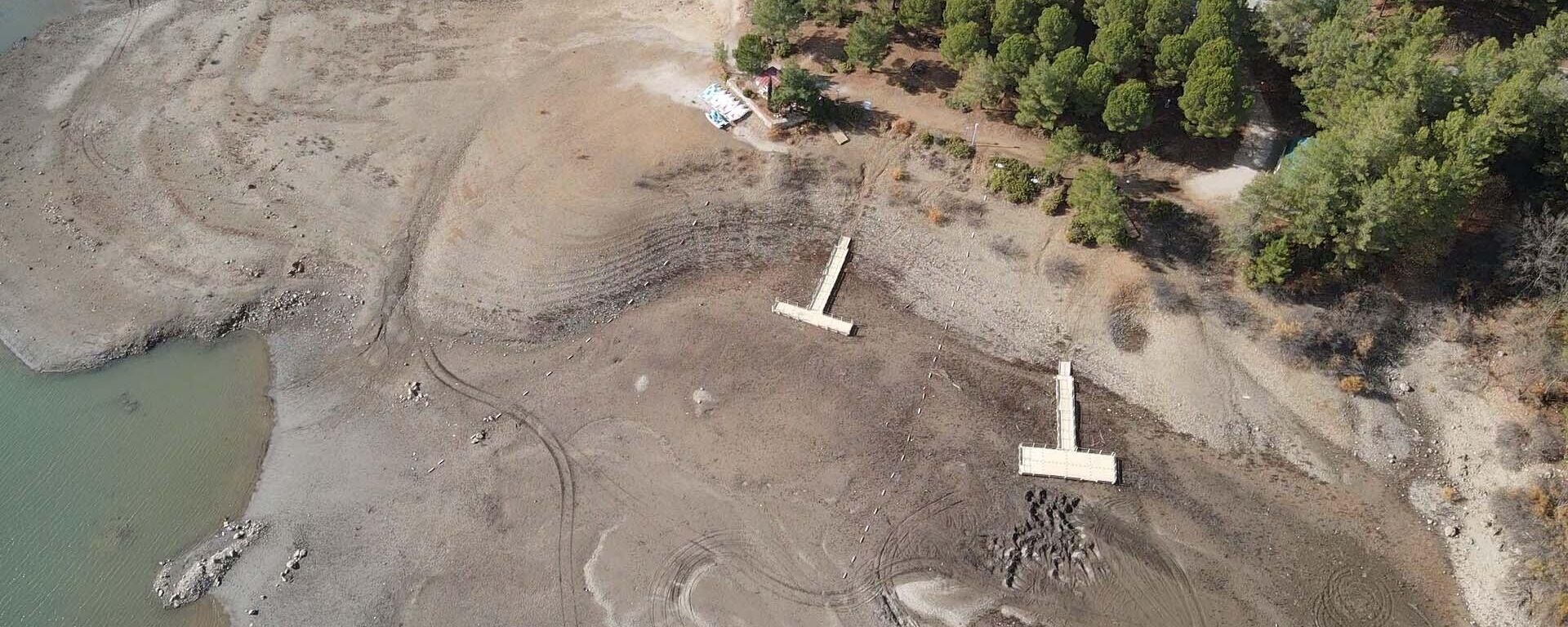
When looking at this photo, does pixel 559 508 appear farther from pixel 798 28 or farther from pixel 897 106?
pixel 798 28

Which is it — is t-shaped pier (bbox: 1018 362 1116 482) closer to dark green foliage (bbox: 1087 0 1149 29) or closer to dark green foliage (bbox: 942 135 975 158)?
dark green foliage (bbox: 942 135 975 158)

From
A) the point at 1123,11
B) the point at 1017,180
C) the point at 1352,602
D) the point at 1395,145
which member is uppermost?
the point at 1123,11

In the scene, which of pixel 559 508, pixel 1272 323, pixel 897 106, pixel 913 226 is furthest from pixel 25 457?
pixel 1272 323

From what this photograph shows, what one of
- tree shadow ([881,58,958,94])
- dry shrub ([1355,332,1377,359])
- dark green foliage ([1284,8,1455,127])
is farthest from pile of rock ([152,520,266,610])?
dark green foliage ([1284,8,1455,127])

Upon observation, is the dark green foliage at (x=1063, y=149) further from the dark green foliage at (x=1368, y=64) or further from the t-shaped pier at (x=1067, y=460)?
the t-shaped pier at (x=1067, y=460)

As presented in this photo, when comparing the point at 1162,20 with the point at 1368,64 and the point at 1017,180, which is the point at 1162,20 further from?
the point at 1017,180

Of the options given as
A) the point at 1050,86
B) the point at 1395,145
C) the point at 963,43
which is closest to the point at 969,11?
the point at 963,43
